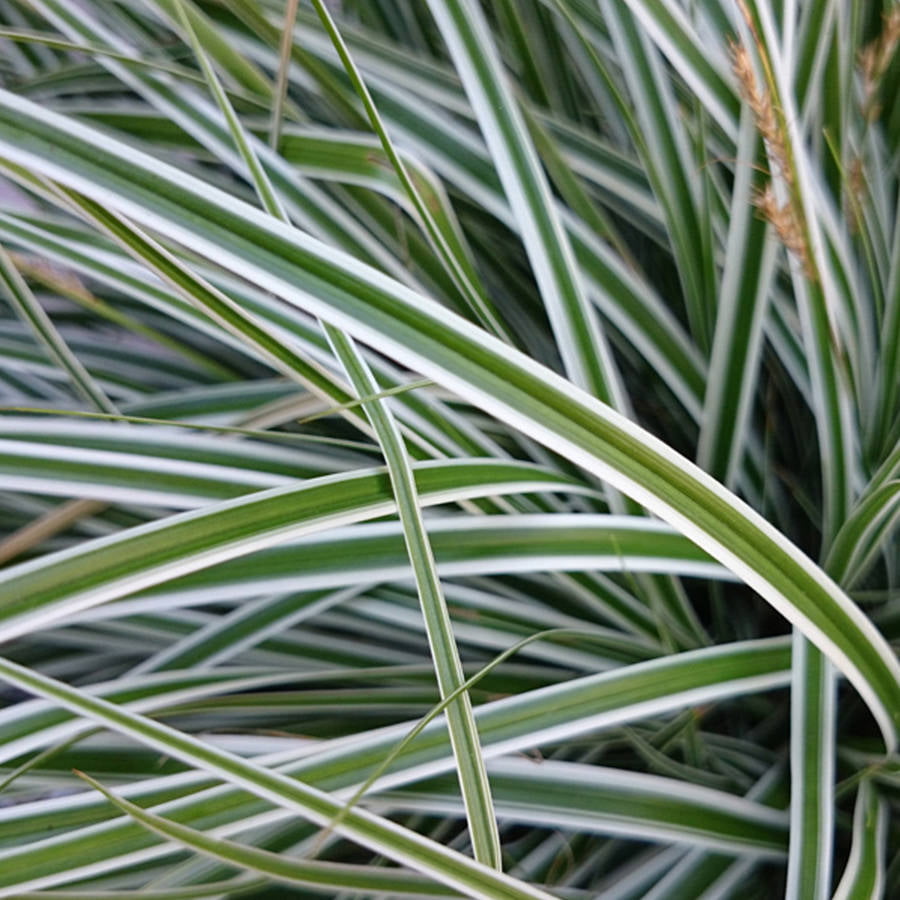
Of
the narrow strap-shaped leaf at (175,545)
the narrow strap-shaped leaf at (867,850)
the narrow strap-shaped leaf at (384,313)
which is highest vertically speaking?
the narrow strap-shaped leaf at (384,313)

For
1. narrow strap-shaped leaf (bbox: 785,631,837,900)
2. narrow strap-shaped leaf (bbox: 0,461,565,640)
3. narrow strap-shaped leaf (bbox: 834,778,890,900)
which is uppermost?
narrow strap-shaped leaf (bbox: 0,461,565,640)

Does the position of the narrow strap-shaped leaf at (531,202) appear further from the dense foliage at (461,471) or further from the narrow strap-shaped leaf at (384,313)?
the narrow strap-shaped leaf at (384,313)

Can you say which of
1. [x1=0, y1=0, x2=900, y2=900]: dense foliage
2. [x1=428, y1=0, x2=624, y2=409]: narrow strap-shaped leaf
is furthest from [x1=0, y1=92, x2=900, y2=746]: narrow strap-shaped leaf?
[x1=428, y1=0, x2=624, y2=409]: narrow strap-shaped leaf

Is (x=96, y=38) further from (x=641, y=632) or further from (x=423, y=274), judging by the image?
(x=641, y=632)

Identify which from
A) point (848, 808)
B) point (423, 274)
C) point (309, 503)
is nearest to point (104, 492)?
point (309, 503)

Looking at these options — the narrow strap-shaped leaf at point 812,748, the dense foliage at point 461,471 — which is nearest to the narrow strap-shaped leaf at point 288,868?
the dense foliage at point 461,471

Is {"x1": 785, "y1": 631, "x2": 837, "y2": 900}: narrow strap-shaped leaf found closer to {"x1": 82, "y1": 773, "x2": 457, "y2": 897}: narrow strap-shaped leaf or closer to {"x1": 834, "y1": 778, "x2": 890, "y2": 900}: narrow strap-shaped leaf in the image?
{"x1": 834, "y1": 778, "x2": 890, "y2": 900}: narrow strap-shaped leaf

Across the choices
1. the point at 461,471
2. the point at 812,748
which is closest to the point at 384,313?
the point at 461,471

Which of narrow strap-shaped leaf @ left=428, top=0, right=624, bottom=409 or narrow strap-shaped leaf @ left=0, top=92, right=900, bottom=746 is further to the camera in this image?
narrow strap-shaped leaf @ left=428, top=0, right=624, bottom=409
